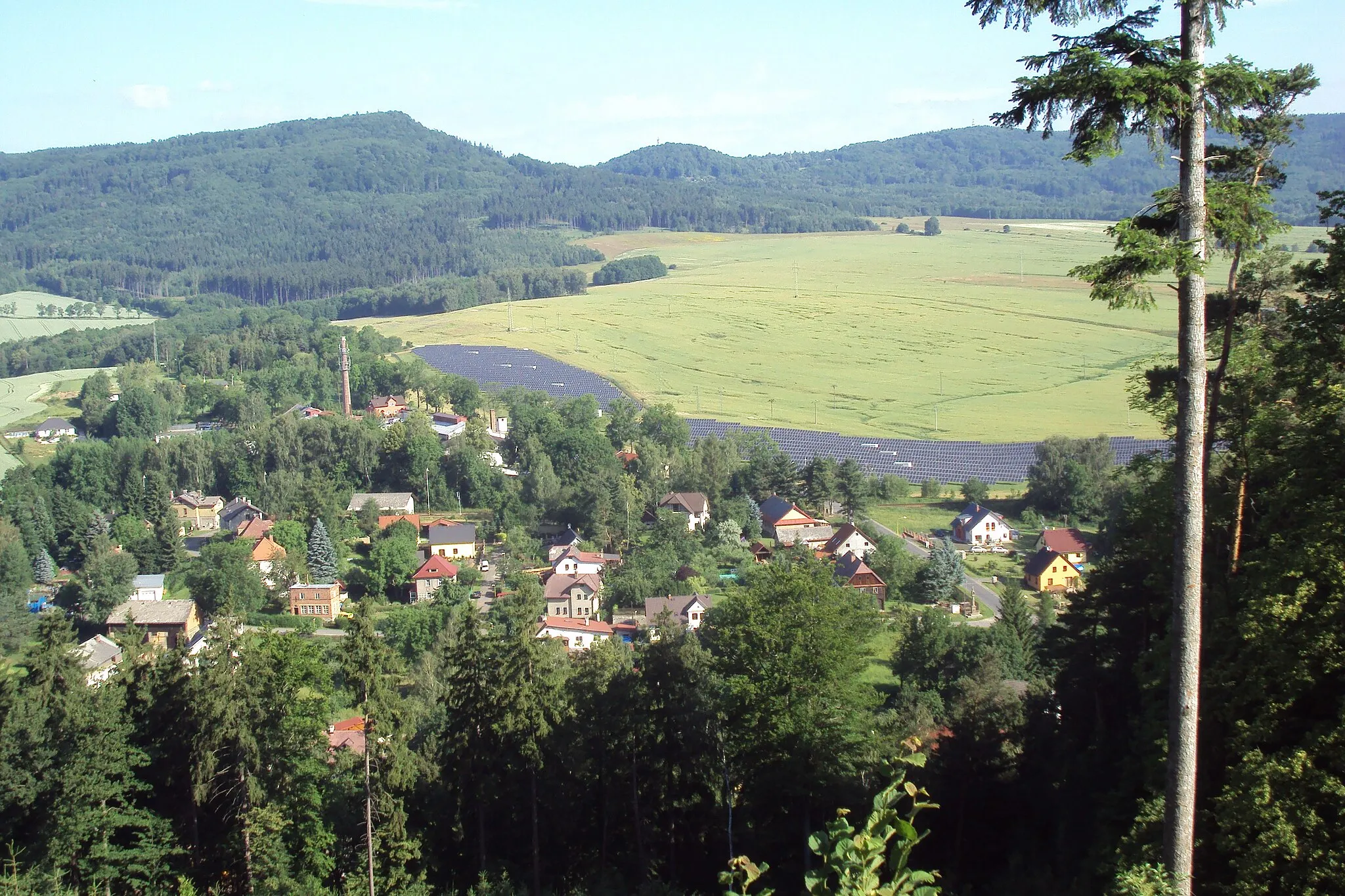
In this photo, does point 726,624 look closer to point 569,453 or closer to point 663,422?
point 569,453

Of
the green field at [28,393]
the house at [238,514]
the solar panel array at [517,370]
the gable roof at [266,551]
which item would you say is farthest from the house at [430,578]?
the green field at [28,393]

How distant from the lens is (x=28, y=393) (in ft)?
159

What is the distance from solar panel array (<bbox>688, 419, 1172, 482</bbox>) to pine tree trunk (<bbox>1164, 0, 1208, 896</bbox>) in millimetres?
25413

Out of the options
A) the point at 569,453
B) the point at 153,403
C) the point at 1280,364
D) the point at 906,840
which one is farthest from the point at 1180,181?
the point at 153,403

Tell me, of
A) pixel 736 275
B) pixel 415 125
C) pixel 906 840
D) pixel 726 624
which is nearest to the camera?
pixel 906 840

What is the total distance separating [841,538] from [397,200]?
124 meters

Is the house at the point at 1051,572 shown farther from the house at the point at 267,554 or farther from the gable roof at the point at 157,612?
the gable roof at the point at 157,612

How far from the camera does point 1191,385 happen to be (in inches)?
182

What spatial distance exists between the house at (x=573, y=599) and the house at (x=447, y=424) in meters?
12.9

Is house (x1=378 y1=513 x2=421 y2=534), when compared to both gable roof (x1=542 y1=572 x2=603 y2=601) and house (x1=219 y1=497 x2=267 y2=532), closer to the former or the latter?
house (x1=219 y1=497 x2=267 y2=532)

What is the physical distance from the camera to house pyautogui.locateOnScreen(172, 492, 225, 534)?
97.7ft

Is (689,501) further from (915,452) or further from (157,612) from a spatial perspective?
(157,612)

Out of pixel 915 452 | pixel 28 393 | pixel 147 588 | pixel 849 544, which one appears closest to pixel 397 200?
pixel 28 393

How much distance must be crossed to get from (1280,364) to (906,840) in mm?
5863
